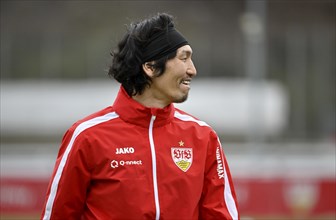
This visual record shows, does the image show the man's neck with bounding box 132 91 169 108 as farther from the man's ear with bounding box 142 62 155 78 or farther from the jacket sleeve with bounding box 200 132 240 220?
the jacket sleeve with bounding box 200 132 240 220

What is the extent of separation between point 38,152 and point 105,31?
31.8 feet

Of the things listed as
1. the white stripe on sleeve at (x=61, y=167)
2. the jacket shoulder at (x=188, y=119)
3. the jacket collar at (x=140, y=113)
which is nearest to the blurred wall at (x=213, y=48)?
the jacket shoulder at (x=188, y=119)

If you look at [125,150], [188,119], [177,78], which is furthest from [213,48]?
[125,150]

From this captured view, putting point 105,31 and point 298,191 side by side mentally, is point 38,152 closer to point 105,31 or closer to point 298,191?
point 105,31

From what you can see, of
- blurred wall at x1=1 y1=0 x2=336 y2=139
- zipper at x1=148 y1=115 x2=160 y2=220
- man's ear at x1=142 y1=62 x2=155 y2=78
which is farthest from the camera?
blurred wall at x1=1 y1=0 x2=336 y2=139

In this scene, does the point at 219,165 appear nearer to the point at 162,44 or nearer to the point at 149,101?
the point at 149,101

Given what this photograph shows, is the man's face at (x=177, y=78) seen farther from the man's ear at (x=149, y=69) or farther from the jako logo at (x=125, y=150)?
the jako logo at (x=125, y=150)

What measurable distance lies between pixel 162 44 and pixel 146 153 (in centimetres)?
54

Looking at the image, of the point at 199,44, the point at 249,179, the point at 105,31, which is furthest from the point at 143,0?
the point at 249,179

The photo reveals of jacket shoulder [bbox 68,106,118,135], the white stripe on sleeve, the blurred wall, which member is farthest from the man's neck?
the blurred wall

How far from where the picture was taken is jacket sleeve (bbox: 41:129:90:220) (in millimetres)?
3939

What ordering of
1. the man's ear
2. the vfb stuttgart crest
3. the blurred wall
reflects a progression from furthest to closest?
the blurred wall, the man's ear, the vfb stuttgart crest

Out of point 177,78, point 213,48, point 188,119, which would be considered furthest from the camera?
point 213,48

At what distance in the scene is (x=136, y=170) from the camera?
3936 millimetres
